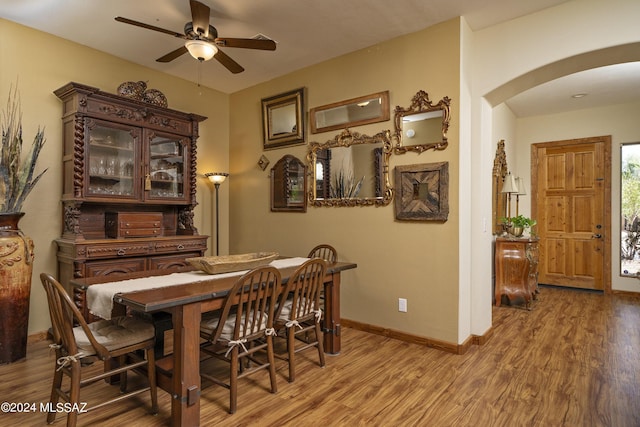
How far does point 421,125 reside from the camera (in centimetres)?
331

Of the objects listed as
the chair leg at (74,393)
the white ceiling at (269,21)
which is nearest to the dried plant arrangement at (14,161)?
the white ceiling at (269,21)

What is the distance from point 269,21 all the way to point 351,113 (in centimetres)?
117

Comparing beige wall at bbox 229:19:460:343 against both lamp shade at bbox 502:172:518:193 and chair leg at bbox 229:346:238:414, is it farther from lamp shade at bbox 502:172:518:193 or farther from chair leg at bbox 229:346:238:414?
lamp shade at bbox 502:172:518:193

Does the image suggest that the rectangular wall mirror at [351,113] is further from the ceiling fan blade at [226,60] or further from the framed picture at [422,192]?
the ceiling fan blade at [226,60]

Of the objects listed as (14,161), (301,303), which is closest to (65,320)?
(301,303)

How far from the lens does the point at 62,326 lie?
1853 millimetres

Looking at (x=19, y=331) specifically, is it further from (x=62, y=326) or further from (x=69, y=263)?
(x=62, y=326)

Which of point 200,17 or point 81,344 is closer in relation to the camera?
point 81,344

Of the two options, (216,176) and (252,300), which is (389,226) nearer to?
(252,300)

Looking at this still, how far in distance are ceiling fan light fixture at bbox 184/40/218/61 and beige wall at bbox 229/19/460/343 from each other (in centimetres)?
159

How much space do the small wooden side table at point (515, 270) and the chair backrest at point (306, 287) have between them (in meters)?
3.18

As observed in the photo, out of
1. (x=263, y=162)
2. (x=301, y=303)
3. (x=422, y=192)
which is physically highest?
(x=263, y=162)

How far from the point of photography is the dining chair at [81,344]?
5.96 ft

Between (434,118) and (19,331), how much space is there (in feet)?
12.6
